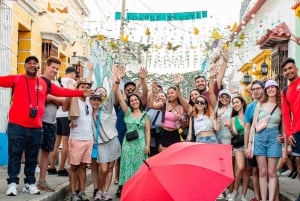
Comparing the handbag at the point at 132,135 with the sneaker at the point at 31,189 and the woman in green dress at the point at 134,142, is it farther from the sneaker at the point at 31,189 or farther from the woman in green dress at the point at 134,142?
the sneaker at the point at 31,189

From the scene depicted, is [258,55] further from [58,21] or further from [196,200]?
[196,200]

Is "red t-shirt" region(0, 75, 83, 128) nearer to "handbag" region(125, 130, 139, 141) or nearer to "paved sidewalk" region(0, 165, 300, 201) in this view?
"paved sidewalk" region(0, 165, 300, 201)

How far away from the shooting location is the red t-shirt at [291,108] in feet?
22.5

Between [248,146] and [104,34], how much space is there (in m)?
9.08

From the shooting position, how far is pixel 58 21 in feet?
62.6

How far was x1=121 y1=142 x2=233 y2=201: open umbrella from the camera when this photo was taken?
16.0ft

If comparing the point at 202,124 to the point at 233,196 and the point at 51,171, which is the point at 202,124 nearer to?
the point at 233,196

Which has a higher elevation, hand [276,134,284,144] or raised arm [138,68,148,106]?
raised arm [138,68,148,106]

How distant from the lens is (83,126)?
8305mm

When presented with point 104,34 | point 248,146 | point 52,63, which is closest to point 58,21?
point 104,34

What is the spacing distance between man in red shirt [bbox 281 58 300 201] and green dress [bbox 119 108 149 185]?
2308mm

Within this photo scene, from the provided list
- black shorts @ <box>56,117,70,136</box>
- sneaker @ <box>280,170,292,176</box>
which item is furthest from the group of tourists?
sneaker @ <box>280,170,292,176</box>

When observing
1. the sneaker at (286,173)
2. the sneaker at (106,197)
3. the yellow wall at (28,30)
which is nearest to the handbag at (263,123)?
the sneaker at (106,197)

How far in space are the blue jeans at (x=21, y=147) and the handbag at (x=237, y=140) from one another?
2962 mm
